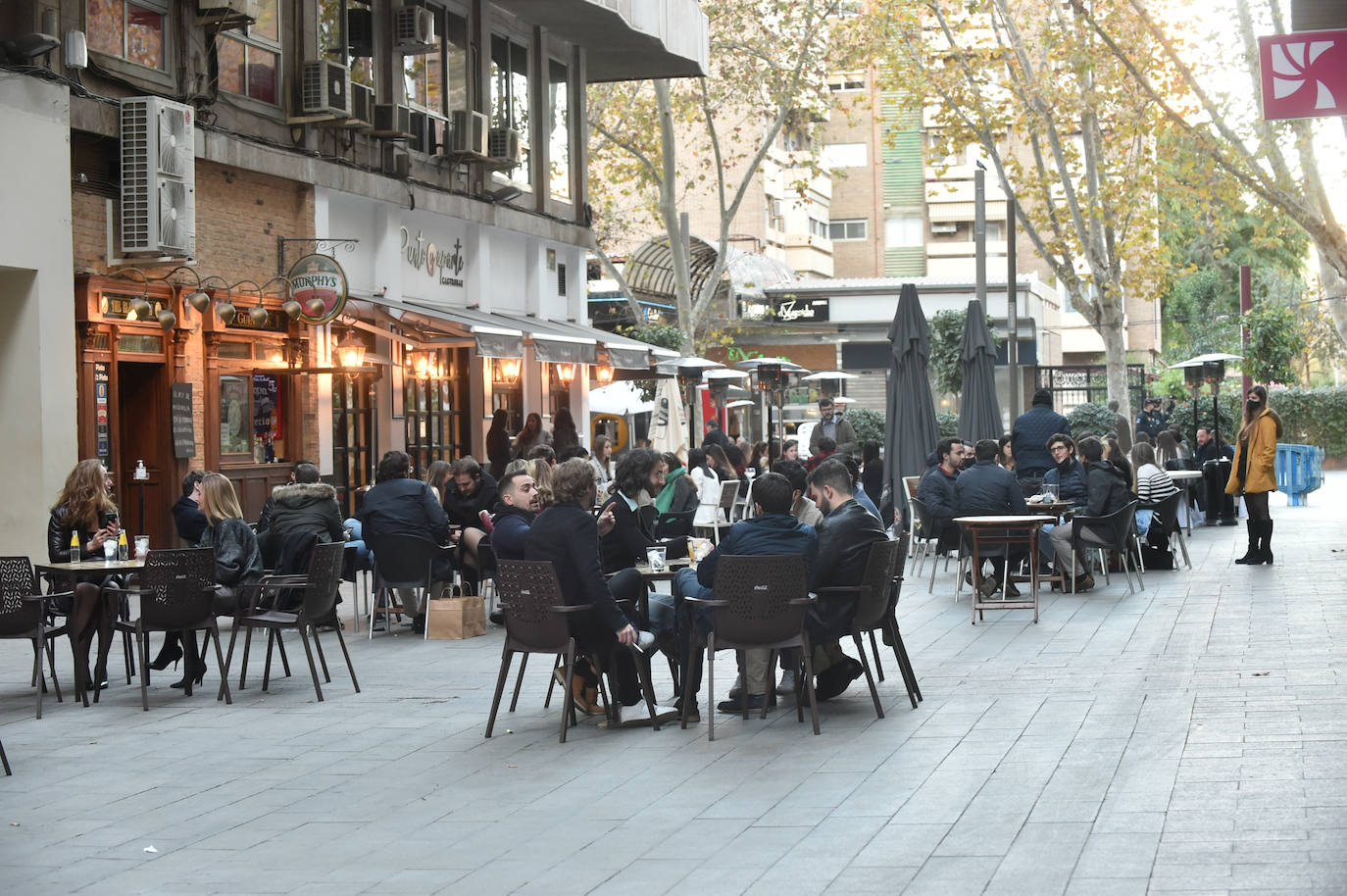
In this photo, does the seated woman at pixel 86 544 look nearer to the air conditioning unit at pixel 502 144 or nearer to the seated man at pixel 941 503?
the seated man at pixel 941 503

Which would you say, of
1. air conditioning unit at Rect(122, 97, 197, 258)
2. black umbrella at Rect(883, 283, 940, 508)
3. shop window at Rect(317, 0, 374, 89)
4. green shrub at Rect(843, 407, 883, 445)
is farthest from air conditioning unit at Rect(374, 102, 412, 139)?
green shrub at Rect(843, 407, 883, 445)

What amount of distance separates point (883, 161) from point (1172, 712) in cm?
5942

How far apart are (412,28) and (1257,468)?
1173 cm

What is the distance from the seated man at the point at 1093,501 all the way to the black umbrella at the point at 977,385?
4727 mm

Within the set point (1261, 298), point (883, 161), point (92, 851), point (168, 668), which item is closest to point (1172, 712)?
point (92, 851)

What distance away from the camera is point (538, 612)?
8859mm

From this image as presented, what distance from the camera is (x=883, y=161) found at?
6662 cm

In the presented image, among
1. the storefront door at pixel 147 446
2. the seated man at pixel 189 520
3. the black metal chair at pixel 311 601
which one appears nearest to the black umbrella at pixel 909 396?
the storefront door at pixel 147 446

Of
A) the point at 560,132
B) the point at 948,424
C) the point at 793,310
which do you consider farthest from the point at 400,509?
the point at 793,310

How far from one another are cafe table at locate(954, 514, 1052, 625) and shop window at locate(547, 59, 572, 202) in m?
13.9

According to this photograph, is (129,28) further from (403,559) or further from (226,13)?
(403,559)

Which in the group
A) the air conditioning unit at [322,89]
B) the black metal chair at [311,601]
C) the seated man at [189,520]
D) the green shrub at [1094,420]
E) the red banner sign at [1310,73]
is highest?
the air conditioning unit at [322,89]

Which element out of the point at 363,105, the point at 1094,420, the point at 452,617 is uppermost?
the point at 363,105

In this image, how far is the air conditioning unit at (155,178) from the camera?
15.6 metres
